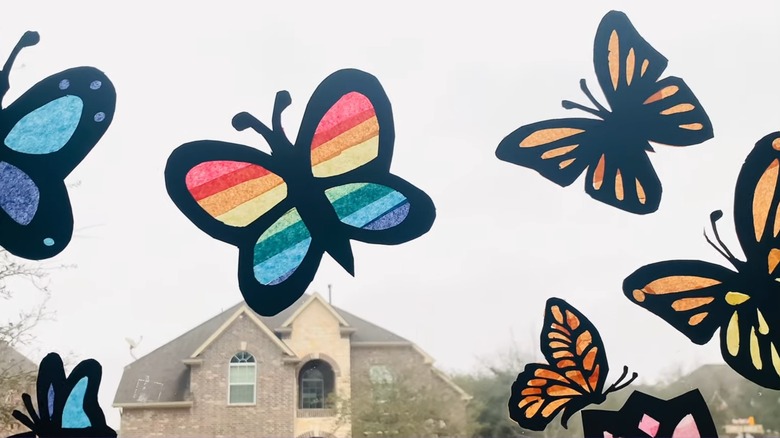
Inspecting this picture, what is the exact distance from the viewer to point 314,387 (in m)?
0.88

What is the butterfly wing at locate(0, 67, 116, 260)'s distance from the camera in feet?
3.03

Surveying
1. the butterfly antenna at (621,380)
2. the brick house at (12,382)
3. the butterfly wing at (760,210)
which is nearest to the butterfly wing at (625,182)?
the butterfly wing at (760,210)

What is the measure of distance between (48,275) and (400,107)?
0.55 m

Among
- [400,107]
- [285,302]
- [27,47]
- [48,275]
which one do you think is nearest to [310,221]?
[285,302]

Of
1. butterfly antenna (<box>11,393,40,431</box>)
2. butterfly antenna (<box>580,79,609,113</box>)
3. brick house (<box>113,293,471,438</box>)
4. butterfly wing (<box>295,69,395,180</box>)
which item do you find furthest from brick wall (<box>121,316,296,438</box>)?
butterfly antenna (<box>580,79,609,113</box>)

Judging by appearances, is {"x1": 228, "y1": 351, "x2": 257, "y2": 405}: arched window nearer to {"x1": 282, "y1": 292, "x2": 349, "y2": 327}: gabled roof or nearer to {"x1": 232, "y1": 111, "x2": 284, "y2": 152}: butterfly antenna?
{"x1": 282, "y1": 292, "x2": 349, "y2": 327}: gabled roof

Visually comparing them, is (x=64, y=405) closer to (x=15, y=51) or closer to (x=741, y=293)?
(x=15, y=51)

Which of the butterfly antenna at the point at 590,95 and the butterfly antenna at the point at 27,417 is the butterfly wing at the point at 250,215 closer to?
the butterfly antenna at the point at 27,417

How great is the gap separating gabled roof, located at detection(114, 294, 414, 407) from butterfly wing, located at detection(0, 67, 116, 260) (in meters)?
0.20

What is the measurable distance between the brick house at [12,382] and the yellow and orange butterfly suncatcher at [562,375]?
24.1 inches

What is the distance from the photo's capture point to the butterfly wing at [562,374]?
2.81ft

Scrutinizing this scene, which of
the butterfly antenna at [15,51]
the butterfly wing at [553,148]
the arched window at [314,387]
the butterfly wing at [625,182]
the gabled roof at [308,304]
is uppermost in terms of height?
the butterfly antenna at [15,51]

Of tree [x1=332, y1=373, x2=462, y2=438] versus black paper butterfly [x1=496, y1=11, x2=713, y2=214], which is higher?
black paper butterfly [x1=496, y1=11, x2=713, y2=214]

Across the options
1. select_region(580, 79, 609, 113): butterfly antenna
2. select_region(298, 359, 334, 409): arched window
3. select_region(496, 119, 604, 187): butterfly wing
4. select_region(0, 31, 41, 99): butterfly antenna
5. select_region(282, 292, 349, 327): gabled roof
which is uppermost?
select_region(0, 31, 41, 99): butterfly antenna
